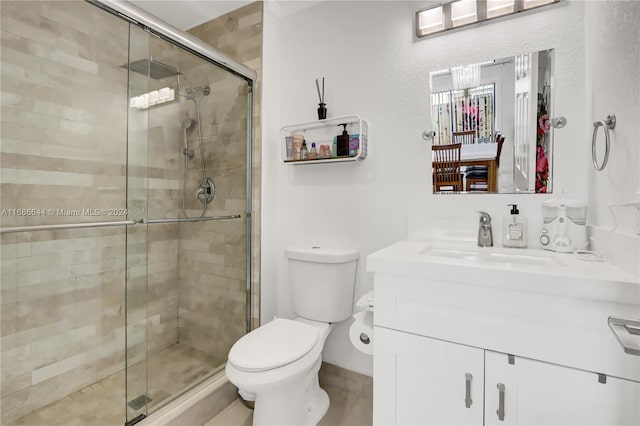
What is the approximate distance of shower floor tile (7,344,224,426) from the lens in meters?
1.46

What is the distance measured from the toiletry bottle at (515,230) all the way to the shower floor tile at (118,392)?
5.54 ft

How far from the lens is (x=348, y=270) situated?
1687 millimetres

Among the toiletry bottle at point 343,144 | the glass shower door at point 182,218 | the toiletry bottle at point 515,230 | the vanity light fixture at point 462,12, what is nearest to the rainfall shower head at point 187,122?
the glass shower door at point 182,218

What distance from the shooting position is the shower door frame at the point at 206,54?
1323 mm

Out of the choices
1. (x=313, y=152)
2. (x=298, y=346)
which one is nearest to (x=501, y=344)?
(x=298, y=346)

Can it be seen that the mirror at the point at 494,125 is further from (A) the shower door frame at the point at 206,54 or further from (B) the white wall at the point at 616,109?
(A) the shower door frame at the point at 206,54

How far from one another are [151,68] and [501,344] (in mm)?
1873

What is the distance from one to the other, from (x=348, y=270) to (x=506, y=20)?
1431 mm

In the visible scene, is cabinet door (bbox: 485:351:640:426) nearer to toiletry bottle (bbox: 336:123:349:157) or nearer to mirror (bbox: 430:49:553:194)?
mirror (bbox: 430:49:553:194)

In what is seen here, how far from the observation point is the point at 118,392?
5.25ft

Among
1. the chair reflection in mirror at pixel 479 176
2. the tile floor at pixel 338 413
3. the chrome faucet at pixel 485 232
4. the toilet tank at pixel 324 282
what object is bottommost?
the tile floor at pixel 338 413

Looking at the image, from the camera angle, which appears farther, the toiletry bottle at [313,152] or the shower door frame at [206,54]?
the toiletry bottle at [313,152]

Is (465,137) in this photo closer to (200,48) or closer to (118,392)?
(200,48)

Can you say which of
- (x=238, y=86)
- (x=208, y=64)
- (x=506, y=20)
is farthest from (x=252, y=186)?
(x=506, y=20)
